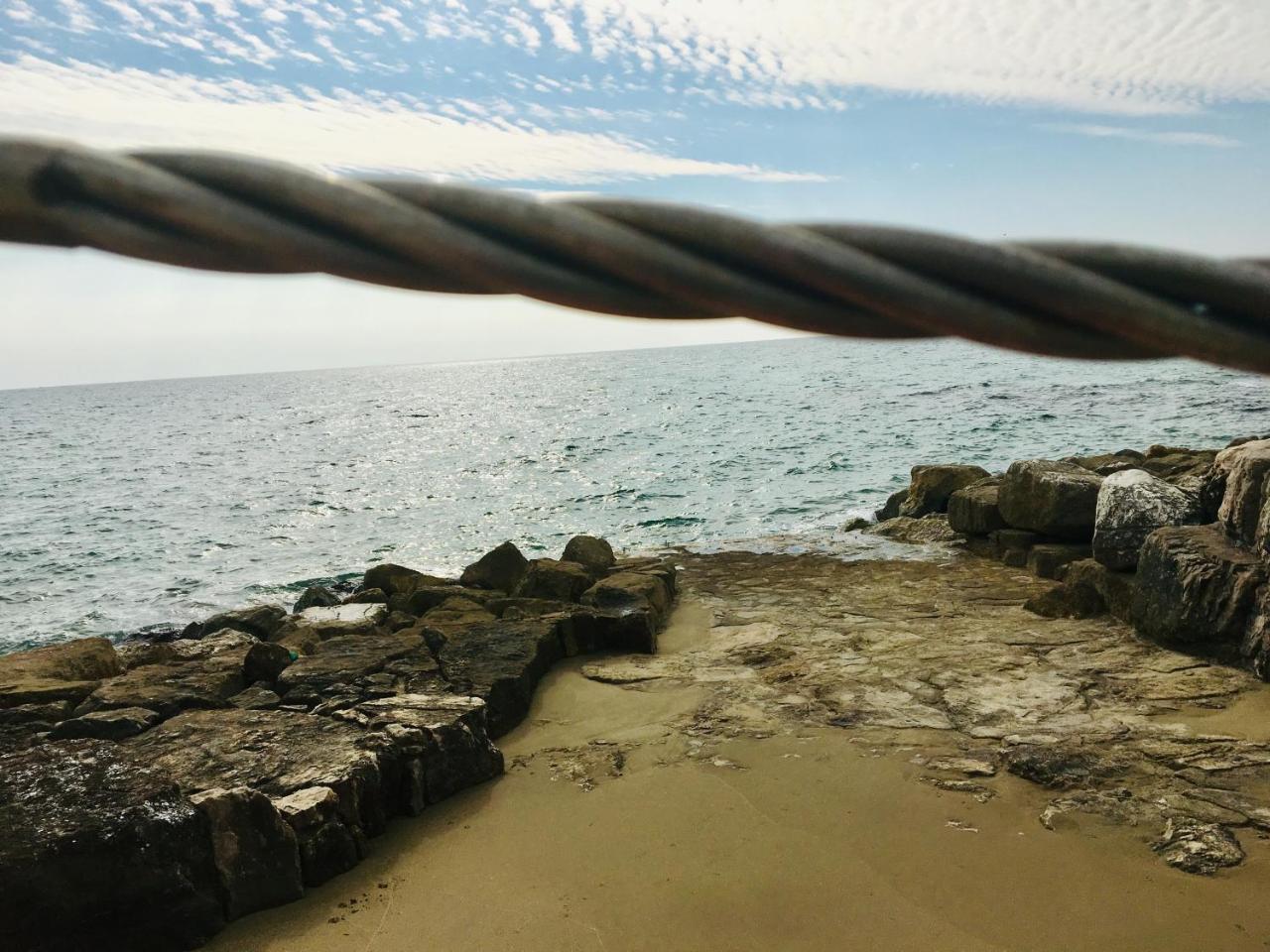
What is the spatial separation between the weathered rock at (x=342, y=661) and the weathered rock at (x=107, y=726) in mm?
844

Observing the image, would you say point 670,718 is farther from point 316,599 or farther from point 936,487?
point 936,487

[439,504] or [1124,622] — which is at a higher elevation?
[1124,622]

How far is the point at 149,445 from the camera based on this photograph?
59594mm

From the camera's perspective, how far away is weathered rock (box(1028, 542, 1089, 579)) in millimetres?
9391

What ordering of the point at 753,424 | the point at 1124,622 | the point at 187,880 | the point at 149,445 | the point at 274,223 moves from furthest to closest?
the point at 149,445 → the point at 753,424 → the point at 1124,622 → the point at 187,880 → the point at 274,223

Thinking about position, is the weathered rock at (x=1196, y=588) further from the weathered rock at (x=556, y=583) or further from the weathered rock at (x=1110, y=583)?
the weathered rock at (x=556, y=583)

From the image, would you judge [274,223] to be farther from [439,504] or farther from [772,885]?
[439,504]

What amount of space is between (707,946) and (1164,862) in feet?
7.13

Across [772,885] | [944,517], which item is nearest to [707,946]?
[772,885]

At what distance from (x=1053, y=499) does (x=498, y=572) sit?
6.60 metres

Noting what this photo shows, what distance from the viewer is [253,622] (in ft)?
36.2

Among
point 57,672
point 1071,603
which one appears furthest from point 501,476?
point 1071,603

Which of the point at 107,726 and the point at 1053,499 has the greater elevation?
the point at 1053,499

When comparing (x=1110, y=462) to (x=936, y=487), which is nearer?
(x=1110, y=462)
